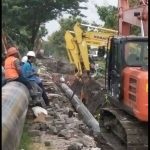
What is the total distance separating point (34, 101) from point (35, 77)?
28.8 inches

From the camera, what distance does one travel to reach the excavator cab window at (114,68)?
7.51 meters

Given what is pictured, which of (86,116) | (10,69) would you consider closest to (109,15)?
(86,116)

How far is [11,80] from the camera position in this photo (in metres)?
10.2

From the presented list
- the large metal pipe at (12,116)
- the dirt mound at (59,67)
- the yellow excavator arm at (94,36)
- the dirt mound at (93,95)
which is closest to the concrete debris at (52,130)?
the large metal pipe at (12,116)

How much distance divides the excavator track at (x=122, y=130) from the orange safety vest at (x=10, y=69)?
2560 millimetres

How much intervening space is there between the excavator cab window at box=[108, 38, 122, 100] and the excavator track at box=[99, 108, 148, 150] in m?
0.45

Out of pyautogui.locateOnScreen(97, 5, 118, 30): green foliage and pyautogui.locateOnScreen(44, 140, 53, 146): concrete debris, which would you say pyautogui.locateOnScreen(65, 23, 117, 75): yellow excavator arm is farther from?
pyautogui.locateOnScreen(97, 5, 118, 30): green foliage

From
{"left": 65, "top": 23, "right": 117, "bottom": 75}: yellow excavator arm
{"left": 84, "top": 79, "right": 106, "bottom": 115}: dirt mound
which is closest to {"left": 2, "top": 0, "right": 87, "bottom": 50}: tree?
{"left": 84, "top": 79, "right": 106, "bottom": 115}: dirt mound

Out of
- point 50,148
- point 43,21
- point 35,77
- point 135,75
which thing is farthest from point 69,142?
point 43,21

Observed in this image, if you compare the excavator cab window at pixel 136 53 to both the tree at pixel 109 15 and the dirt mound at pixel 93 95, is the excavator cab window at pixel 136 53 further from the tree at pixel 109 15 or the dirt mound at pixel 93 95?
the tree at pixel 109 15

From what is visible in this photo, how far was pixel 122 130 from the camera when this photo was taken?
7.85 metres

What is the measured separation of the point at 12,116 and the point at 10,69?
11.9 ft

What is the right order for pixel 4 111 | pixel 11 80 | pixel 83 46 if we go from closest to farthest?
pixel 4 111 < pixel 11 80 < pixel 83 46

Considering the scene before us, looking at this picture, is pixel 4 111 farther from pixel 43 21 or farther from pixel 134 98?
pixel 43 21
